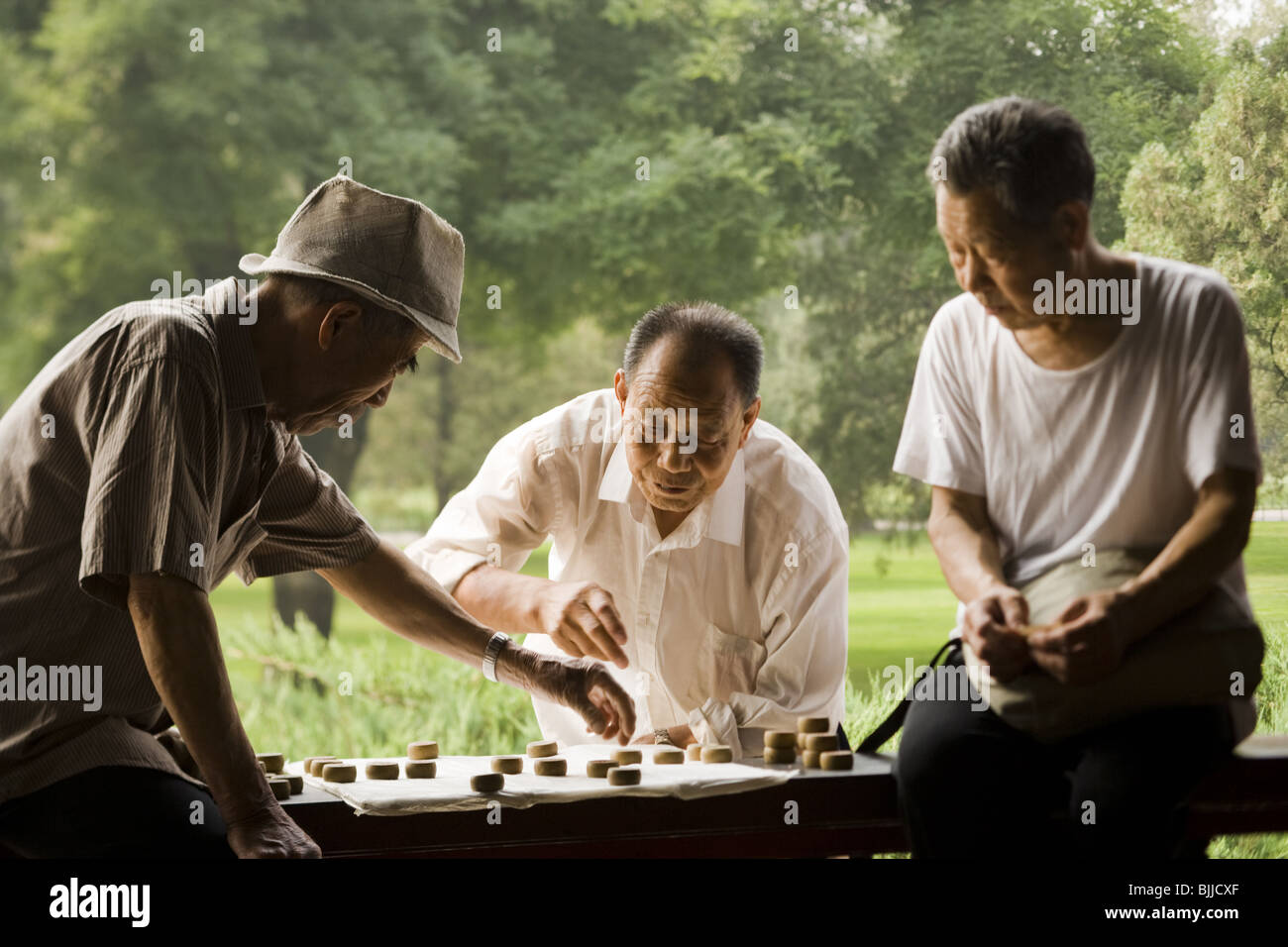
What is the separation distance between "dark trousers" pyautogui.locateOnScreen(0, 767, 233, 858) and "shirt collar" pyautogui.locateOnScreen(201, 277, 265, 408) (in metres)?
0.63

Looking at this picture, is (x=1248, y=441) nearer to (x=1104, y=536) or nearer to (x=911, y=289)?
(x=1104, y=536)

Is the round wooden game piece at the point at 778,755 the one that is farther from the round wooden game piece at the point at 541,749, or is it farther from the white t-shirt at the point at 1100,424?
the white t-shirt at the point at 1100,424

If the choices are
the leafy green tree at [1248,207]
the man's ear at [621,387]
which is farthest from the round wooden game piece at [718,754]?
the leafy green tree at [1248,207]

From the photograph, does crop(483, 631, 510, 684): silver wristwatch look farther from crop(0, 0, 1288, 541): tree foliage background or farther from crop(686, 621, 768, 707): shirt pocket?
crop(0, 0, 1288, 541): tree foliage background

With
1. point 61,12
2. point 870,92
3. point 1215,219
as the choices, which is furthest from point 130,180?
point 1215,219

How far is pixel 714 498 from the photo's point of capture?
3.18 m

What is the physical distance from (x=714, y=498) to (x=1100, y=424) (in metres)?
1.09

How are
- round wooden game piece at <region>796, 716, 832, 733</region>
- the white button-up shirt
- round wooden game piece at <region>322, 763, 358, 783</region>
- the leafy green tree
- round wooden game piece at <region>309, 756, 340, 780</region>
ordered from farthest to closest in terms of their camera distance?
the leafy green tree
the white button-up shirt
round wooden game piece at <region>796, 716, 832, 733</region>
round wooden game piece at <region>309, 756, 340, 780</region>
round wooden game piece at <region>322, 763, 358, 783</region>

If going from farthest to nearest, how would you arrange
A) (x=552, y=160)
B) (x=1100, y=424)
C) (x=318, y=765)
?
(x=552, y=160) → (x=318, y=765) → (x=1100, y=424)

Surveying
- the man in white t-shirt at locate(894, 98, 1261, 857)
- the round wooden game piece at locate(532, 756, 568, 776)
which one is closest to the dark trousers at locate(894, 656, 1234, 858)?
the man in white t-shirt at locate(894, 98, 1261, 857)

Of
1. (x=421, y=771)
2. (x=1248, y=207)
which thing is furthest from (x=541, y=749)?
(x=1248, y=207)

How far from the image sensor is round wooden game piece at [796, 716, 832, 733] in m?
2.78

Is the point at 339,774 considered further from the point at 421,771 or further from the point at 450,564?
the point at 450,564
